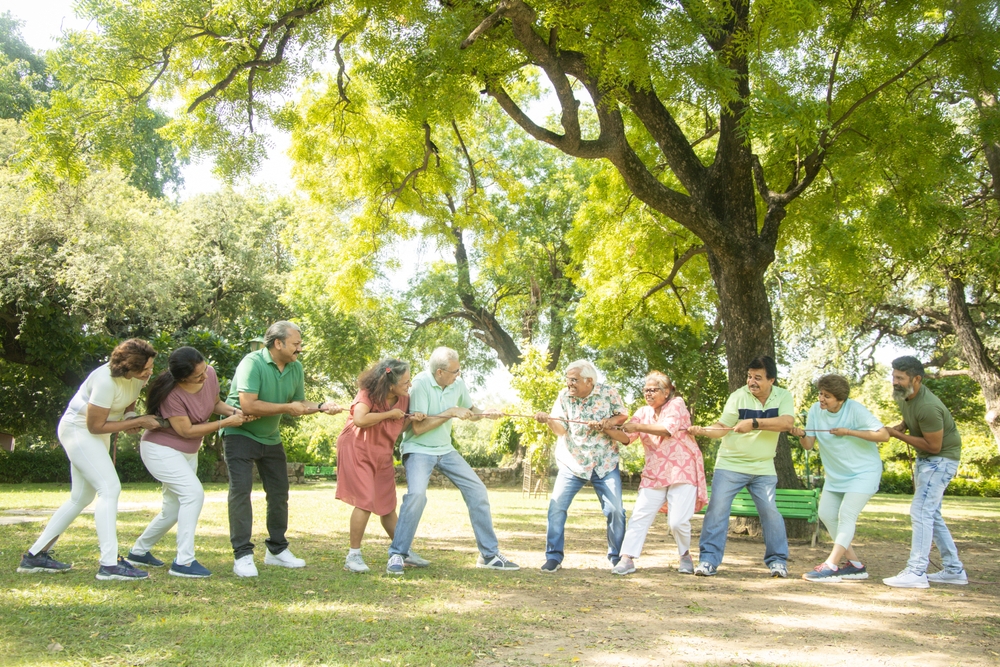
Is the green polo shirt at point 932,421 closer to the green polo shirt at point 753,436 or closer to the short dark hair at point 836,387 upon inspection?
the short dark hair at point 836,387

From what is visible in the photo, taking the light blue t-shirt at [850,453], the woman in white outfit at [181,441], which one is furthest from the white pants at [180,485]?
the light blue t-shirt at [850,453]

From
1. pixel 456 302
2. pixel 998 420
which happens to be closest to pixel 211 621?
pixel 998 420

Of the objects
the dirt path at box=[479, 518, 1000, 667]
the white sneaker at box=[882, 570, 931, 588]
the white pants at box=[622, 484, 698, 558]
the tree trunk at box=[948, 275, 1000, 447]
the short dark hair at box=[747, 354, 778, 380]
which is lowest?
the dirt path at box=[479, 518, 1000, 667]

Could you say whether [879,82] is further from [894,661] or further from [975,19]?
[894,661]

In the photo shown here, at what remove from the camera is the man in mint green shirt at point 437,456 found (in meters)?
6.53

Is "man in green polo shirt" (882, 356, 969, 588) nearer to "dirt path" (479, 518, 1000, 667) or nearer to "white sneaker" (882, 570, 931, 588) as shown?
"white sneaker" (882, 570, 931, 588)

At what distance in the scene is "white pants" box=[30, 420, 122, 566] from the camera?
5.57 meters

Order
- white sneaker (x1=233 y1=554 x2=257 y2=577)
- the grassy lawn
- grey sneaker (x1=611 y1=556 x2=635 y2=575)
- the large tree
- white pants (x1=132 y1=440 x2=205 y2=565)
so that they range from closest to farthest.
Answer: the grassy lawn → white pants (x1=132 y1=440 x2=205 y2=565) → white sneaker (x1=233 y1=554 x2=257 y2=577) → grey sneaker (x1=611 y1=556 x2=635 y2=575) → the large tree

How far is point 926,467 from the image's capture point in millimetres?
6793

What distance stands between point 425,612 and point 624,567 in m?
2.40

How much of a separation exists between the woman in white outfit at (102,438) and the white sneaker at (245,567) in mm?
652

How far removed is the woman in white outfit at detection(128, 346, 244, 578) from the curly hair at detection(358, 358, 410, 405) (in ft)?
3.37

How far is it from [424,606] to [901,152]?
8114 mm

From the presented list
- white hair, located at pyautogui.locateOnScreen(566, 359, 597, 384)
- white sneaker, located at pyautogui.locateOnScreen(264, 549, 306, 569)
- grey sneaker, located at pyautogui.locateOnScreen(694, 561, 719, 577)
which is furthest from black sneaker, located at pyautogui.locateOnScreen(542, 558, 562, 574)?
white sneaker, located at pyautogui.locateOnScreen(264, 549, 306, 569)
